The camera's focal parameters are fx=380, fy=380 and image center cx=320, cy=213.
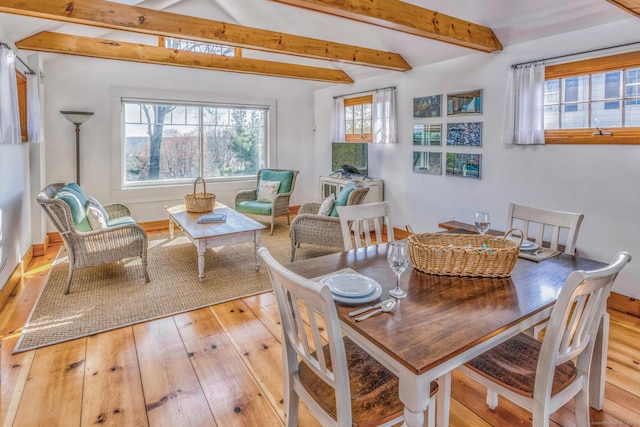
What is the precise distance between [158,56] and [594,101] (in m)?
4.56

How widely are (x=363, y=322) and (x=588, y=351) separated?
3.17ft

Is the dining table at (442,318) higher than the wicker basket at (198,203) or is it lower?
lower

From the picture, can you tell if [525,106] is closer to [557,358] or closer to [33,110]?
[557,358]

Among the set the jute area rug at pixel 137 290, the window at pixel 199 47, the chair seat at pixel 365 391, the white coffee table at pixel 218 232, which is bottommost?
the jute area rug at pixel 137 290

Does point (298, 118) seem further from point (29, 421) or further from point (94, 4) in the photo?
point (29, 421)

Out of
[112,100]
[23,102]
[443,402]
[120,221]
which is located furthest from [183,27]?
[443,402]

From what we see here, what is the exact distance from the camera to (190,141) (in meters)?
6.18

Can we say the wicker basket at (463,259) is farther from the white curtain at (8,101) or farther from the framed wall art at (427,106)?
the framed wall art at (427,106)

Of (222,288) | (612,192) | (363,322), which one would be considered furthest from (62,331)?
(612,192)

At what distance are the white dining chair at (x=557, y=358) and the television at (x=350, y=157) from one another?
4.26 m

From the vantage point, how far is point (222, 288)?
3.45m

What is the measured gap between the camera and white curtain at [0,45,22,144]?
2.84 meters

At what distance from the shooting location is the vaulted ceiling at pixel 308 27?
2.96 meters

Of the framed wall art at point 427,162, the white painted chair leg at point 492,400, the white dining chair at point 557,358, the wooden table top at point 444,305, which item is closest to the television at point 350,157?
the framed wall art at point 427,162
